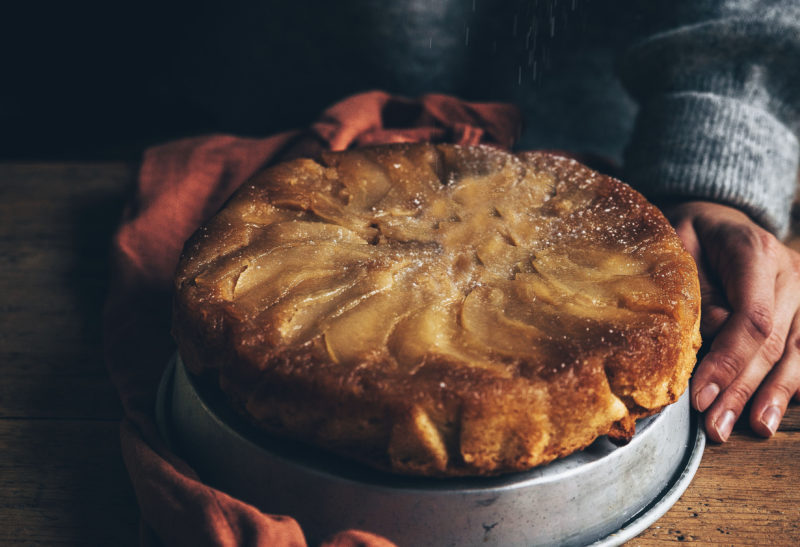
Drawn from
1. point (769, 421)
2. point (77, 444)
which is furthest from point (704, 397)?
point (77, 444)

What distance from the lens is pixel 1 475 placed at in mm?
1206

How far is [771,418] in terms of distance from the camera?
127 centimetres

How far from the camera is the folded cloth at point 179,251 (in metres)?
0.98

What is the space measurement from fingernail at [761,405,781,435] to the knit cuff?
560 mm

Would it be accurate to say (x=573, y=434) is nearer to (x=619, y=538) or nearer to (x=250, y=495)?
(x=619, y=538)

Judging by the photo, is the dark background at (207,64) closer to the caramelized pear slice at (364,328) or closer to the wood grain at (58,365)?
the wood grain at (58,365)

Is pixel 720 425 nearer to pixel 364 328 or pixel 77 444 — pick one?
pixel 364 328

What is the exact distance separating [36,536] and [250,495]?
0.33m

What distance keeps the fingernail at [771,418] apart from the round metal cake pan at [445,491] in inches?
9.2

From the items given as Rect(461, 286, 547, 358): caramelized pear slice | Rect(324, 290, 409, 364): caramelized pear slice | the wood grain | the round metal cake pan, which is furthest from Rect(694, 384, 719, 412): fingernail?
the wood grain

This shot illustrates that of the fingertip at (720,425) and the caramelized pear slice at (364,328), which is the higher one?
the caramelized pear slice at (364,328)

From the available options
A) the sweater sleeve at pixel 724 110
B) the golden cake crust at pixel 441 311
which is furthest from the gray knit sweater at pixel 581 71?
the golden cake crust at pixel 441 311

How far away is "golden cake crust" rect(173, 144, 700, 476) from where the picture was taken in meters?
0.95

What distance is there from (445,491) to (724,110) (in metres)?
1.26
